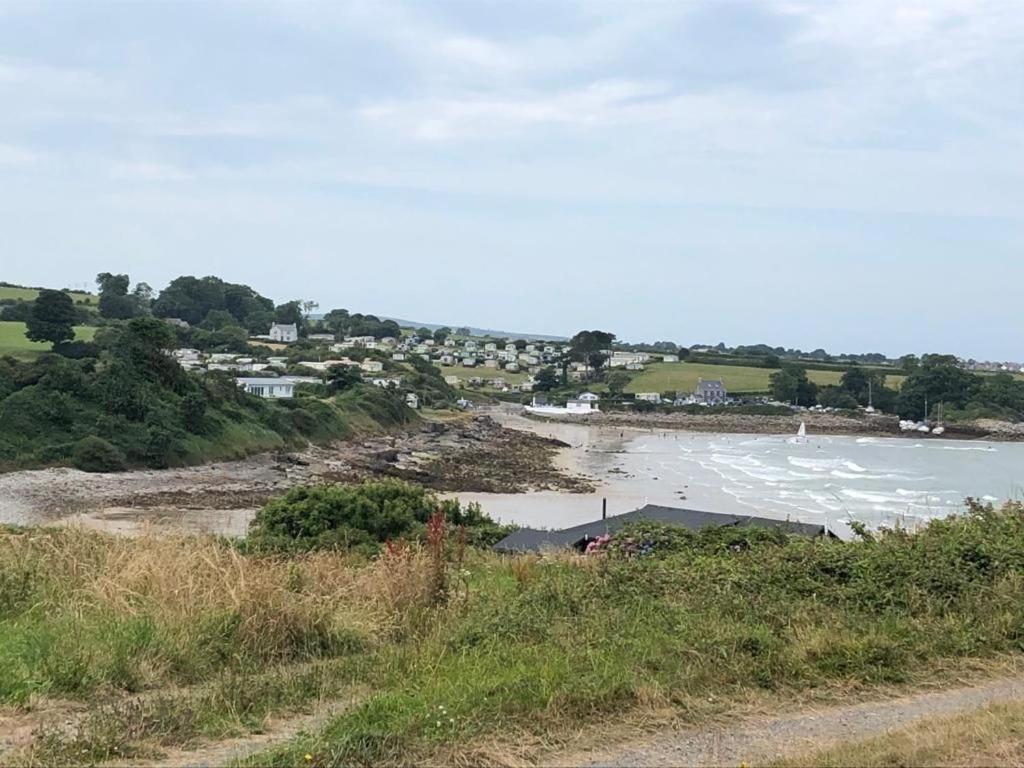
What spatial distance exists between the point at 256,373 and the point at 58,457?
4157 centimetres

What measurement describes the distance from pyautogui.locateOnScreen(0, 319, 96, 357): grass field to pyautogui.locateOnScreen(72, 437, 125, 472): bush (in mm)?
24649

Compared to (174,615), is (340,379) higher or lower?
lower

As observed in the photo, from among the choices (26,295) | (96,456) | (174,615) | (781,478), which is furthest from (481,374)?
(174,615)

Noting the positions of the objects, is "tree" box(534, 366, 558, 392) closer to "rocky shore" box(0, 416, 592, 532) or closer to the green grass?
"rocky shore" box(0, 416, 592, 532)

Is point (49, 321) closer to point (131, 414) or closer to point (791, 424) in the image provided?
point (131, 414)

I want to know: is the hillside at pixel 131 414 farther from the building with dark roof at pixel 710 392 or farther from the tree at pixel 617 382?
the building with dark roof at pixel 710 392

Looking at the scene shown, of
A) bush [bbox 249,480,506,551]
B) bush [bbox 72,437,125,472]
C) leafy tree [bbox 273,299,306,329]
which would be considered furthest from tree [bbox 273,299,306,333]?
bush [bbox 249,480,506,551]

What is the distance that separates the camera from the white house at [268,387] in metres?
67.2

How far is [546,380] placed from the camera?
129875mm

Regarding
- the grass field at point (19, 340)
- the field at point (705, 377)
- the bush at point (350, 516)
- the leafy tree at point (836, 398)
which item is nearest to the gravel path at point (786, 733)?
the bush at point (350, 516)

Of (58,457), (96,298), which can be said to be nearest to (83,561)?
(58,457)

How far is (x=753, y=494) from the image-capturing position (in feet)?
132

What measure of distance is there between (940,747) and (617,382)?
388ft

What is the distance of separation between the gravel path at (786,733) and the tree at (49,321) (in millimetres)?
70794
